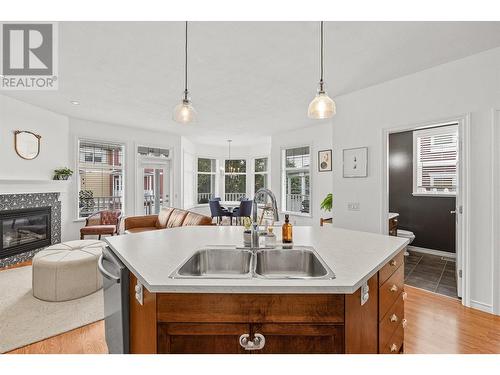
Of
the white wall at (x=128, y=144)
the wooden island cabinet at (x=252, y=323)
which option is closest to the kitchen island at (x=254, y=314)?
the wooden island cabinet at (x=252, y=323)

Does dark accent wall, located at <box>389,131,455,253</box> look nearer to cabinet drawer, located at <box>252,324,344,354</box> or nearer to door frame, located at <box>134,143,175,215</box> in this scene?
cabinet drawer, located at <box>252,324,344,354</box>

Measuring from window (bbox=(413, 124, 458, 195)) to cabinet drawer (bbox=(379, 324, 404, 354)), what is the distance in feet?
12.2

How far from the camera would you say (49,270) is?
99.4 inches

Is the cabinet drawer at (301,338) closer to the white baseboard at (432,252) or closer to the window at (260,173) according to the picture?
the white baseboard at (432,252)

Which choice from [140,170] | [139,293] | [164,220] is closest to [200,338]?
[139,293]

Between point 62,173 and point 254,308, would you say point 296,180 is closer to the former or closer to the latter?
point 62,173

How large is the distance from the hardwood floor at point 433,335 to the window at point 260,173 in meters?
5.61

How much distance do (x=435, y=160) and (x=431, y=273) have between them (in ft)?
6.93

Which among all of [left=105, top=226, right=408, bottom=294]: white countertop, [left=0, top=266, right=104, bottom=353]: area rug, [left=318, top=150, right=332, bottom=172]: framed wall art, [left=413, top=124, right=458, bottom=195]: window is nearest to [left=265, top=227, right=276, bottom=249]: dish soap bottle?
[left=105, top=226, right=408, bottom=294]: white countertop

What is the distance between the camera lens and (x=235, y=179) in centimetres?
838

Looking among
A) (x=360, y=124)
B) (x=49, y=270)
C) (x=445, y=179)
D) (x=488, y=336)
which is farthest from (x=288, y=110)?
(x=49, y=270)

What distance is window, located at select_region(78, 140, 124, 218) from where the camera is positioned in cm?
506

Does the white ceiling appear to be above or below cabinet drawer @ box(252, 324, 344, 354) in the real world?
above
